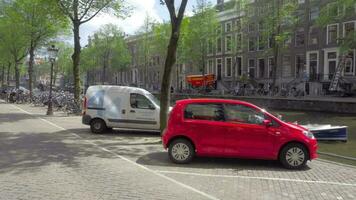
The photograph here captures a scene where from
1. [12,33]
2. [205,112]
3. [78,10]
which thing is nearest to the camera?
[205,112]

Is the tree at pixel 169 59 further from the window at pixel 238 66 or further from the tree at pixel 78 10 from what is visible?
the window at pixel 238 66

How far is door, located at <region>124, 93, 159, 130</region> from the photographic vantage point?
56.7 ft

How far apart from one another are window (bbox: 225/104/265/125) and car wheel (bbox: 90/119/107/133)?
298 inches

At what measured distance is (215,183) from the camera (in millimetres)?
9086

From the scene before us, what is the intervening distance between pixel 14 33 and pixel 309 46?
29.5m

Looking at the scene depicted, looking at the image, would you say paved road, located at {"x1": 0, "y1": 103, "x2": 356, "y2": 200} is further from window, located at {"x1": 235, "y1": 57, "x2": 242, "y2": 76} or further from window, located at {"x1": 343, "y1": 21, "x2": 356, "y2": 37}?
window, located at {"x1": 235, "y1": 57, "x2": 242, "y2": 76}

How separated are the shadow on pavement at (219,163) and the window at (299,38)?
139 ft

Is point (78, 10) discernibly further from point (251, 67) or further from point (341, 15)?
point (251, 67)

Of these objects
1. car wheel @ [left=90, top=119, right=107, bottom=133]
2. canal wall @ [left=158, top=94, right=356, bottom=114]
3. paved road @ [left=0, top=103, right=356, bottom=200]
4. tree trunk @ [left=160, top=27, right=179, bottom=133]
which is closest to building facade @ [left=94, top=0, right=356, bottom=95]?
canal wall @ [left=158, top=94, right=356, bottom=114]

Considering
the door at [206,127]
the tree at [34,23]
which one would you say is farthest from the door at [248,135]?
the tree at [34,23]

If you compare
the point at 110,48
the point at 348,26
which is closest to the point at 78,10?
the point at 348,26

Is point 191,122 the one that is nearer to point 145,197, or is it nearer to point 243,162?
point 243,162

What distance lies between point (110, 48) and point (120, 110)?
221ft

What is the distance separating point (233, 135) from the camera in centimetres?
1087
